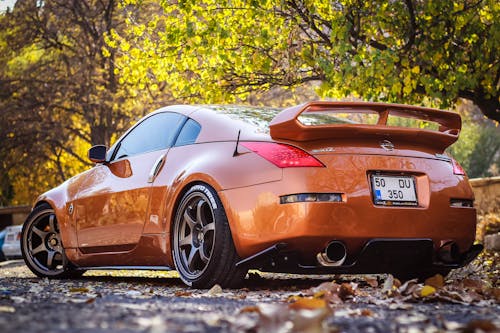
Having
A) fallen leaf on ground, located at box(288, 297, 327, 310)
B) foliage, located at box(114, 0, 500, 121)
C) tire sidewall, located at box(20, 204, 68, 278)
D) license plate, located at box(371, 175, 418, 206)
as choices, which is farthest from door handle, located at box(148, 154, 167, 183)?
foliage, located at box(114, 0, 500, 121)

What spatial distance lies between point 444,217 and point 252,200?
1.32 meters

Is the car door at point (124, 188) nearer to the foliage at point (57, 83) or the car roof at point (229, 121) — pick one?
the car roof at point (229, 121)

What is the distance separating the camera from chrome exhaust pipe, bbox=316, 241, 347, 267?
16.6 ft

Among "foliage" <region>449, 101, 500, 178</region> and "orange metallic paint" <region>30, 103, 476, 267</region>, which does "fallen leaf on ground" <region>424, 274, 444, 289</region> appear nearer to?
"orange metallic paint" <region>30, 103, 476, 267</region>

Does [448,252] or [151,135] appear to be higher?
[151,135]

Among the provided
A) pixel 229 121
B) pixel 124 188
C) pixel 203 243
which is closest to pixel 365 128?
pixel 229 121

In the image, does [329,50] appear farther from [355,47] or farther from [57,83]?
[57,83]

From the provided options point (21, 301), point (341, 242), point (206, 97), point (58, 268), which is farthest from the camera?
point (206, 97)

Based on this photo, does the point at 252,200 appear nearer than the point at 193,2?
Yes

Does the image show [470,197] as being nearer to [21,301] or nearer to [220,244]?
[220,244]

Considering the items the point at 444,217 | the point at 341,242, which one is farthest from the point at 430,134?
the point at 341,242

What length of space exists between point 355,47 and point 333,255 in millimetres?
5720

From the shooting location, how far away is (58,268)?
7820mm

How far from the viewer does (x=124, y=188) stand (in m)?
6.47
